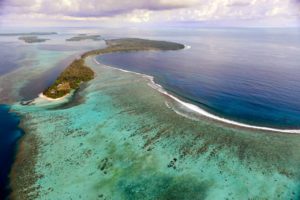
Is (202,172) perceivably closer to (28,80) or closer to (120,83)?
(120,83)

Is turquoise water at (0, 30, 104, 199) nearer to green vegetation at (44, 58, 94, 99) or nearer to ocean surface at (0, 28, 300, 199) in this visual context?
ocean surface at (0, 28, 300, 199)

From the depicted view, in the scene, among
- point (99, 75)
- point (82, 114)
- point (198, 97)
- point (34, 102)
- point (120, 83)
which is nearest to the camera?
point (82, 114)

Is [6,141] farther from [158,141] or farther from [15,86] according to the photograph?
[15,86]

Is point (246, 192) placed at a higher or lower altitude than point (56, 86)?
lower

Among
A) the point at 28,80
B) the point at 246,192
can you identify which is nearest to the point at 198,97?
the point at 246,192

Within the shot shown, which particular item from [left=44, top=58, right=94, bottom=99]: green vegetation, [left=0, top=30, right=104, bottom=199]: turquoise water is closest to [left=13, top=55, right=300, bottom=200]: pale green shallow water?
[left=0, top=30, right=104, bottom=199]: turquoise water

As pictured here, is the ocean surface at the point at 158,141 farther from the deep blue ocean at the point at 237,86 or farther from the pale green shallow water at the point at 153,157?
the deep blue ocean at the point at 237,86

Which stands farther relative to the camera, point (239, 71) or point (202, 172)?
point (239, 71)
